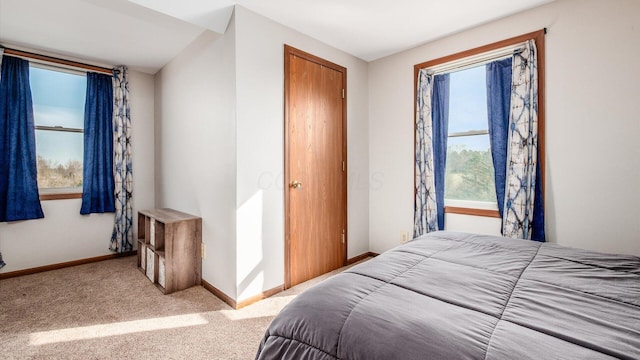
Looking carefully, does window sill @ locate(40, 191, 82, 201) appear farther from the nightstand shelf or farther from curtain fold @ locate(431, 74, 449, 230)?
curtain fold @ locate(431, 74, 449, 230)

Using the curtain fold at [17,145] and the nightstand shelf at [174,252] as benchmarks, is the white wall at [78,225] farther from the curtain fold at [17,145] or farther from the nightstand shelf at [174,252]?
the nightstand shelf at [174,252]

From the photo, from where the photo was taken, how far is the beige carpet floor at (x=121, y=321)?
1804 millimetres

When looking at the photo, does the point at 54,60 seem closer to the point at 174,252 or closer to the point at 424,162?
the point at 174,252

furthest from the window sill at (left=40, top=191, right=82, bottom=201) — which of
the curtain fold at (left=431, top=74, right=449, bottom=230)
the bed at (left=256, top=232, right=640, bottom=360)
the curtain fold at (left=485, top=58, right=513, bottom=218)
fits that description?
the curtain fold at (left=485, top=58, right=513, bottom=218)

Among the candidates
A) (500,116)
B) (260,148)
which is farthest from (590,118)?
(260,148)

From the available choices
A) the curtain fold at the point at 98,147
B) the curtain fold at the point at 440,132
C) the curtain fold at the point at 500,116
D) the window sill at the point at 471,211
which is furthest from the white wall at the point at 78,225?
the curtain fold at the point at 500,116

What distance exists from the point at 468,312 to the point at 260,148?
2.00 m

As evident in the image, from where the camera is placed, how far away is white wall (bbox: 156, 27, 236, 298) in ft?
7.98

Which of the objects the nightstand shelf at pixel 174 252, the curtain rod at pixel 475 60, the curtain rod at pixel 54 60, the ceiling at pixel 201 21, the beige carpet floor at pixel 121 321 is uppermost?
the ceiling at pixel 201 21

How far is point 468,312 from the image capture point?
3.06ft

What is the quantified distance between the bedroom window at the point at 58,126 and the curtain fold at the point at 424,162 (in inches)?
156

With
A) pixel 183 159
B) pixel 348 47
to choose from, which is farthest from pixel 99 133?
pixel 348 47

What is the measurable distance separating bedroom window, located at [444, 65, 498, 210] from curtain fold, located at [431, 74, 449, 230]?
0.25 ft

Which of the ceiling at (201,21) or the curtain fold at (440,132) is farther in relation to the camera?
the curtain fold at (440,132)
